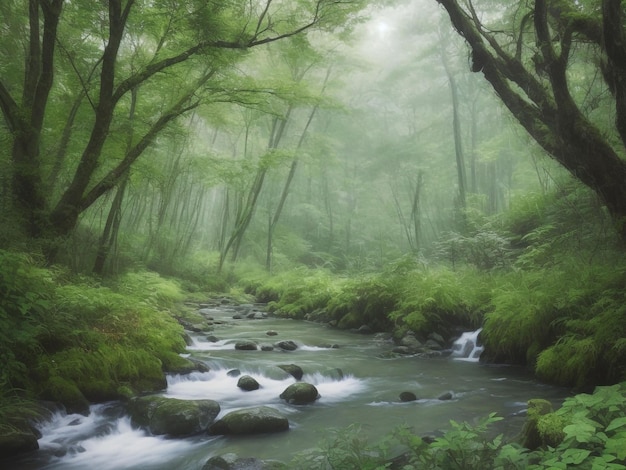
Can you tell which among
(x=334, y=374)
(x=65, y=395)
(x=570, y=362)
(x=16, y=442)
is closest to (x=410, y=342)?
(x=334, y=374)

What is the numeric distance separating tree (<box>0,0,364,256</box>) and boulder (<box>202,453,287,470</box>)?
481 cm

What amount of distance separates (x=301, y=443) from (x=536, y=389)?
340 cm

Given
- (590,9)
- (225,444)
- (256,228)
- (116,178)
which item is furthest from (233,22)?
(256,228)

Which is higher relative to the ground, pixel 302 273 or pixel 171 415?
pixel 302 273

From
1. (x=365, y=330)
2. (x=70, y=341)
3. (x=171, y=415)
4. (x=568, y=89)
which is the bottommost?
(x=171, y=415)

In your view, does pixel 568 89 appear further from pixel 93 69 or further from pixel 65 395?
pixel 93 69

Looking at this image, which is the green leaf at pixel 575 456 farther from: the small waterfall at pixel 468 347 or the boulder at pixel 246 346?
the boulder at pixel 246 346

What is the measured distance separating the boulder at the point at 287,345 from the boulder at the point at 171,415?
12.2 feet

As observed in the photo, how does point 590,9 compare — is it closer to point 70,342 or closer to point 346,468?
point 346,468

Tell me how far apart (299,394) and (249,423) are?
3.91ft

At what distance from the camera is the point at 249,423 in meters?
4.46

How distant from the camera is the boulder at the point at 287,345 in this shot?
848cm

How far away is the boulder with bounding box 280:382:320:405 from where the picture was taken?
5508 mm

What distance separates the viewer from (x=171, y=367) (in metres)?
6.03
